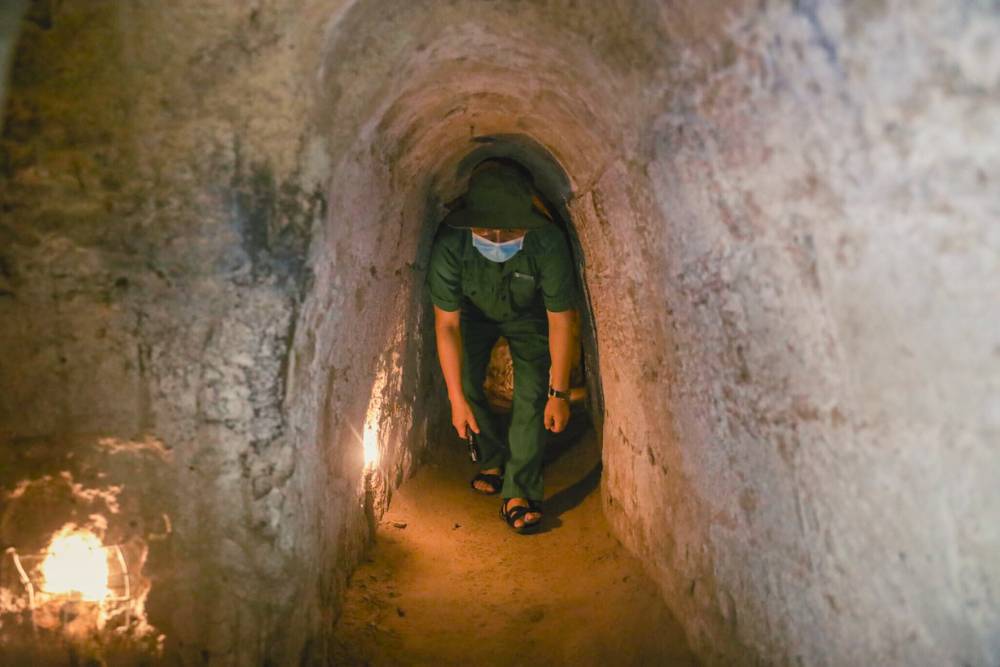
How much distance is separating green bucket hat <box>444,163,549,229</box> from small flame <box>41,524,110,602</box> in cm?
221

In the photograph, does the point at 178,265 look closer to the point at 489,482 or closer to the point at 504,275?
the point at 504,275

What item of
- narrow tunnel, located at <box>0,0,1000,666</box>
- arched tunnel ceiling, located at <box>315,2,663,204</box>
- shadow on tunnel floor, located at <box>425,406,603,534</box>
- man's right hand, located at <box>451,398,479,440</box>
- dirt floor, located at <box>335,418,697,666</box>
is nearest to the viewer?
narrow tunnel, located at <box>0,0,1000,666</box>

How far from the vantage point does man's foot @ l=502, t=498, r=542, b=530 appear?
3742 mm

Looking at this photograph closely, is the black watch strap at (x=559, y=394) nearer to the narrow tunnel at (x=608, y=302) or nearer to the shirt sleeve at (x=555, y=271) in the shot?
the shirt sleeve at (x=555, y=271)

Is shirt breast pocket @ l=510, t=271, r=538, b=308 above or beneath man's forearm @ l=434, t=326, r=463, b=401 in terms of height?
above

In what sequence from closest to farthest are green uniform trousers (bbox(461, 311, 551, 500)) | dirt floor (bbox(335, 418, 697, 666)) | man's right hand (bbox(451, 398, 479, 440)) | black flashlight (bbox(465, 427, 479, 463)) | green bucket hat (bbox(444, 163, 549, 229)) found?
dirt floor (bbox(335, 418, 697, 666))
green bucket hat (bbox(444, 163, 549, 229))
man's right hand (bbox(451, 398, 479, 440))
green uniform trousers (bbox(461, 311, 551, 500))
black flashlight (bbox(465, 427, 479, 463))

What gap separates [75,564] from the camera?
202 cm

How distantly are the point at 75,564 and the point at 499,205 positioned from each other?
2434 millimetres

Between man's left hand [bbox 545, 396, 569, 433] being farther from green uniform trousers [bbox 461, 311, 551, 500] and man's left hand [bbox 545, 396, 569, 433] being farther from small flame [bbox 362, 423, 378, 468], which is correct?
small flame [bbox 362, 423, 378, 468]

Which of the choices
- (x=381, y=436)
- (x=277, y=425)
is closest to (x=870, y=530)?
(x=277, y=425)

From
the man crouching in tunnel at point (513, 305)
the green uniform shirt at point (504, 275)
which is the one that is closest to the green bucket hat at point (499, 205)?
the man crouching in tunnel at point (513, 305)

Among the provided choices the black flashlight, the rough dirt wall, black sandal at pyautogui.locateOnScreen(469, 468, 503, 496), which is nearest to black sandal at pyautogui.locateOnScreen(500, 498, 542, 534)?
black sandal at pyautogui.locateOnScreen(469, 468, 503, 496)

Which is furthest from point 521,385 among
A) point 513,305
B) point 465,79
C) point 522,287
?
point 465,79

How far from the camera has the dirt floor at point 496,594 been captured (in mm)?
2535
